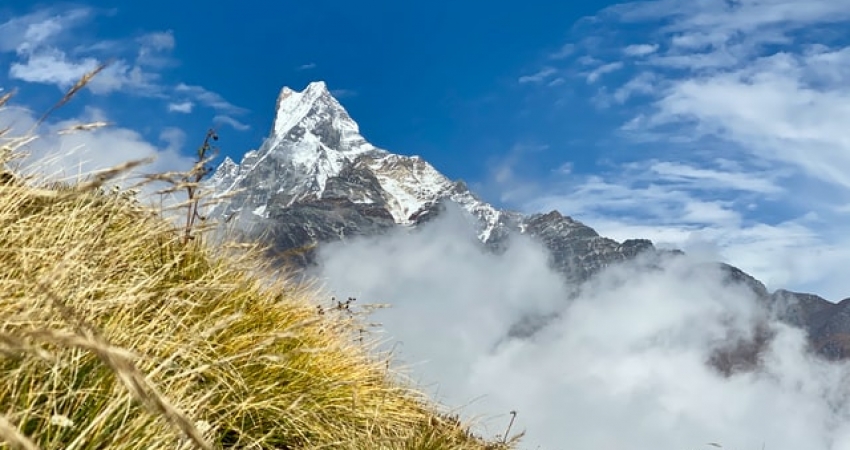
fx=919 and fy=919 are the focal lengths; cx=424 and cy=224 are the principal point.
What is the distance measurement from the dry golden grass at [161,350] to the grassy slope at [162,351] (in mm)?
12

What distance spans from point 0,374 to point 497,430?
5681mm

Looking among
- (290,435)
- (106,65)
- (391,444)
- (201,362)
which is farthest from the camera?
(391,444)

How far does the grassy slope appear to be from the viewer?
3268 mm

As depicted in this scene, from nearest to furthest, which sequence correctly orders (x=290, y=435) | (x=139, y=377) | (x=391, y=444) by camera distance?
(x=139, y=377) < (x=290, y=435) < (x=391, y=444)

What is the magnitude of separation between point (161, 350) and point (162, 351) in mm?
18

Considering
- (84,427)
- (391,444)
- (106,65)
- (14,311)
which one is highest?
(106,65)

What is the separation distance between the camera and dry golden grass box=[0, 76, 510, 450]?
326 cm

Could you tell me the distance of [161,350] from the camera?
14.5 ft

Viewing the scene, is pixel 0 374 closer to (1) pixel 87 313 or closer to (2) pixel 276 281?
(1) pixel 87 313

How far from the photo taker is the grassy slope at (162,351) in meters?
3.27

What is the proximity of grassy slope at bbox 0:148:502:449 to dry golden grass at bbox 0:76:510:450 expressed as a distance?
12 millimetres

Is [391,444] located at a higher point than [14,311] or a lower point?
higher

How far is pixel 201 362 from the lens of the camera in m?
4.70

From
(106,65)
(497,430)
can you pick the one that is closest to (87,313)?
(106,65)
